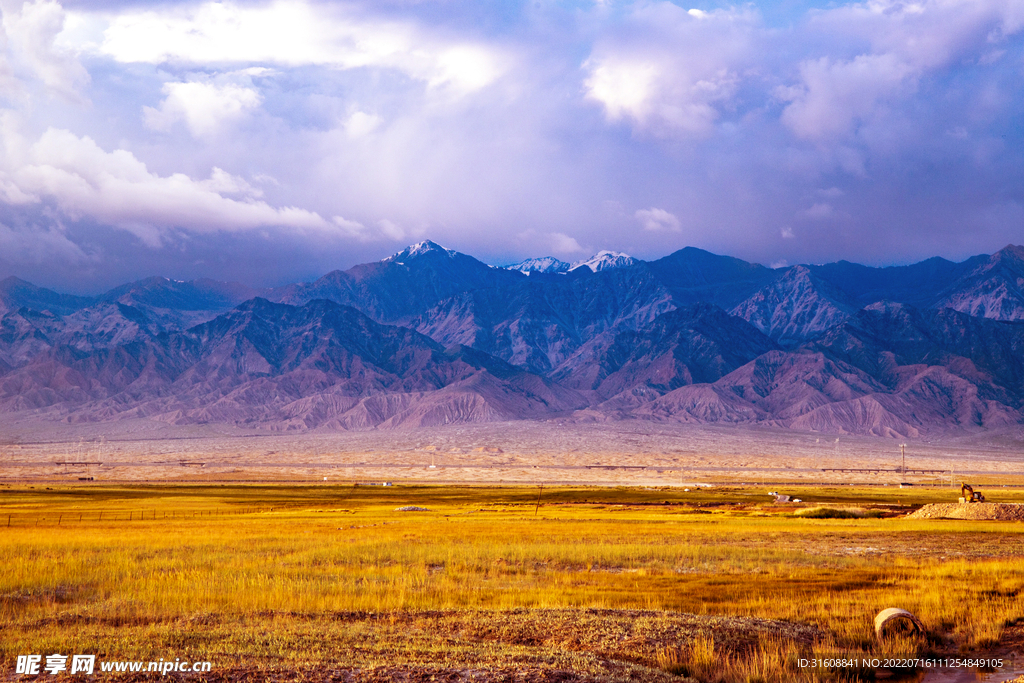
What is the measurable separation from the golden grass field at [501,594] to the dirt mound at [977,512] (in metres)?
6.22

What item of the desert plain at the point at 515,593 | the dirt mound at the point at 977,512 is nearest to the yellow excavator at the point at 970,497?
the dirt mound at the point at 977,512

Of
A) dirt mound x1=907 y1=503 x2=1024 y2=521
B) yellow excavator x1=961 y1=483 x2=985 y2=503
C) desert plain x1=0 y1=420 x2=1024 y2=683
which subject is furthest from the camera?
yellow excavator x1=961 y1=483 x2=985 y2=503

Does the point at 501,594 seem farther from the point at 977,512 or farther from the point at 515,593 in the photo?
the point at 977,512

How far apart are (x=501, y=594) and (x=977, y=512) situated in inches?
1808

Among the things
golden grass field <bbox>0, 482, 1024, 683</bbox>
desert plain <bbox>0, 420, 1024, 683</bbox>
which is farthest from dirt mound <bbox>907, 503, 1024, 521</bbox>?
golden grass field <bbox>0, 482, 1024, 683</bbox>

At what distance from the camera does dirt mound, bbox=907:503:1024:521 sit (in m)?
56.4

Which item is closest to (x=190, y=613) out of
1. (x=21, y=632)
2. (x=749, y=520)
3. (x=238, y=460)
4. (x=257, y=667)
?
(x=21, y=632)

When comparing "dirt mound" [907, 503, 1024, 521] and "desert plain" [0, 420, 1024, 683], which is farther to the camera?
"dirt mound" [907, 503, 1024, 521]

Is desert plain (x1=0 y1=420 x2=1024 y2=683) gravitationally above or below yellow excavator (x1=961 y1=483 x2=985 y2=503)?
above

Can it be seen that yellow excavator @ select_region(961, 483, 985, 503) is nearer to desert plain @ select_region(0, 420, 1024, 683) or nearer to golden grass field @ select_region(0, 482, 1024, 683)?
desert plain @ select_region(0, 420, 1024, 683)

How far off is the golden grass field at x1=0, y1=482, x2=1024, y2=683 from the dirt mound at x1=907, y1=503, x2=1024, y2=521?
20.4ft

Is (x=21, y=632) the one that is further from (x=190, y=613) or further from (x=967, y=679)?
(x=967, y=679)

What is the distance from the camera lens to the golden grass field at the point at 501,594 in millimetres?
16344

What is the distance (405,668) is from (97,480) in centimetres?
12459
